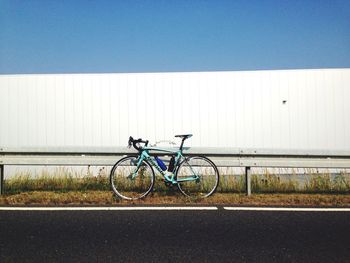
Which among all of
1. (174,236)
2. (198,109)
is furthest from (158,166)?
(198,109)

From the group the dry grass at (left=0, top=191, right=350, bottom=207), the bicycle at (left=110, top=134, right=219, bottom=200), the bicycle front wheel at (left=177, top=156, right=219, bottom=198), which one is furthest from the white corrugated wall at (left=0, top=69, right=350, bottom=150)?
the dry grass at (left=0, top=191, right=350, bottom=207)

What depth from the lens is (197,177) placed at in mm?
6363

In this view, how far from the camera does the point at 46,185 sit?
699 centimetres

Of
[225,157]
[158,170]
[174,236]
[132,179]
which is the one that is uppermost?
[225,157]

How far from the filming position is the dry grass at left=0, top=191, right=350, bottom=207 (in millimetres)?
5656

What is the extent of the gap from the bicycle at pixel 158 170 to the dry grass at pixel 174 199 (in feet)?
0.82

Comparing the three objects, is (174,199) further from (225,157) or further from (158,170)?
(225,157)

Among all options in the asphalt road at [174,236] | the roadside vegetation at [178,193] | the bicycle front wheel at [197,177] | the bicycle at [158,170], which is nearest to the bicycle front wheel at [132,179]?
the bicycle at [158,170]

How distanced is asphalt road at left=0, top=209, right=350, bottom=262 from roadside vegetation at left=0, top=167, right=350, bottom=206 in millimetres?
782

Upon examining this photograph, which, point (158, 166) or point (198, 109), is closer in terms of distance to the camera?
point (158, 166)

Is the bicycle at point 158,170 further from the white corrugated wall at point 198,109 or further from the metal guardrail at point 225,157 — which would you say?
the white corrugated wall at point 198,109

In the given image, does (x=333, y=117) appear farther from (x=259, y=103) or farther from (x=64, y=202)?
(x=64, y=202)

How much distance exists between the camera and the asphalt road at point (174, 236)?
10.8 feet

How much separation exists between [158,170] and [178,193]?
601 mm
